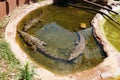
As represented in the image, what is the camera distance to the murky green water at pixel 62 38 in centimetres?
1291

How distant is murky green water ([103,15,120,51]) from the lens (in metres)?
14.6

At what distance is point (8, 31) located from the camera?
47.9 feet

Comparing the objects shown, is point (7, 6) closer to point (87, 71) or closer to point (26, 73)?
point (26, 73)

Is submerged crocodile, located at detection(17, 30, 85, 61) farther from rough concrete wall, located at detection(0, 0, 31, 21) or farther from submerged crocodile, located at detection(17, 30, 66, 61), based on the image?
rough concrete wall, located at detection(0, 0, 31, 21)

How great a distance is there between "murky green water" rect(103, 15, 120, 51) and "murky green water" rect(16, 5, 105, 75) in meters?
0.90

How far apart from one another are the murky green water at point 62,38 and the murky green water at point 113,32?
0.90m

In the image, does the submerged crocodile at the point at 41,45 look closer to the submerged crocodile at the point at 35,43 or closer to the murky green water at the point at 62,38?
the submerged crocodile at the point at 35,43

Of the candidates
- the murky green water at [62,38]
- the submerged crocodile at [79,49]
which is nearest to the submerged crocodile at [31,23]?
the murky green water at [62,38]

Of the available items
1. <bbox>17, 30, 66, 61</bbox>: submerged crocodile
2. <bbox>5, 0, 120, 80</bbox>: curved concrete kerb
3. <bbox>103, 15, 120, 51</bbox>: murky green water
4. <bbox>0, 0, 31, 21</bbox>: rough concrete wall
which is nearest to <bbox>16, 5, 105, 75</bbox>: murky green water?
<bbox>17, 30, 66, 61</bbox>: submerged crocodile

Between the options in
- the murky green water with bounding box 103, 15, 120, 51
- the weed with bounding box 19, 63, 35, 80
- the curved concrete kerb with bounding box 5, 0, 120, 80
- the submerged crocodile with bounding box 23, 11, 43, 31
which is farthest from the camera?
the submerged crocodile with bounding box 23, 11, 43, 31

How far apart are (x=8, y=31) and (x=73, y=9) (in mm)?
4952

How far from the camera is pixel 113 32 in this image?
15539mm

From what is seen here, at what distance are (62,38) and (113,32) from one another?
2988 mm

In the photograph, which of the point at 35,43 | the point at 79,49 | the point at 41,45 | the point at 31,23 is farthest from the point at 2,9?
the point at 79,49
